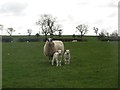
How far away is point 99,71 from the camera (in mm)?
20266

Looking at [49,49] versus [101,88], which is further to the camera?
[49,49]

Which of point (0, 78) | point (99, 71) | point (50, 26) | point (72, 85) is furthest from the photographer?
point (50, 26)

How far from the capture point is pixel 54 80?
17.0 meters

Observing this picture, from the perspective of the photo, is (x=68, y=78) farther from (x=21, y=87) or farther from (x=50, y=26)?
(x=50, y=26)

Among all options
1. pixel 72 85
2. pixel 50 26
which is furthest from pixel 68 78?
pixel 50 26

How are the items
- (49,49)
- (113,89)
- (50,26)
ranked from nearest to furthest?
(113,89) < (49,49) < (50,26)

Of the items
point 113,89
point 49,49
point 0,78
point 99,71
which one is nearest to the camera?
point 113,89

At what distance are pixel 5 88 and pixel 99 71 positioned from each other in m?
7.03

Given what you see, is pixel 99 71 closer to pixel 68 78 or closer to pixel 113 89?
pixel 68 78

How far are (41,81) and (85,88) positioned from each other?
2939 millimetres

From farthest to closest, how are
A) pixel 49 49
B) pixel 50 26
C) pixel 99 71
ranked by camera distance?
pixel 50 26 < pixel 49 49 < pixel 99 71

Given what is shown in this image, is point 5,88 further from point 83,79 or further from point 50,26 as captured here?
point 50,26

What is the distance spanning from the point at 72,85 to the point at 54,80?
5.85 feet

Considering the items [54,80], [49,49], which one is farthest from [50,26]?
[54,80]
